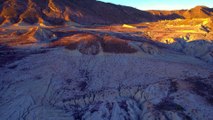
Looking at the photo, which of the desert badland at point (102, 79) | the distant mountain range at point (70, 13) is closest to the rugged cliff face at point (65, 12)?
the distant mountain range at point (70, 13)

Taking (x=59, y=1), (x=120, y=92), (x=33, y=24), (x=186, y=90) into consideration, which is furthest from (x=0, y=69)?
(x=59, y=1)

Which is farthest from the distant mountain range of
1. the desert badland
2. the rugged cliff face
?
the desert badland

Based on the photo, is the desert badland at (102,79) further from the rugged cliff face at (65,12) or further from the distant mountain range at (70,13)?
the rugged cliff face at (65,12)

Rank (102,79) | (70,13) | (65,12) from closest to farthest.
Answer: (102,79) → (65,12) → (70,13)

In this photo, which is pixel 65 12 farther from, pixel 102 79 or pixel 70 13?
pixel 102 79

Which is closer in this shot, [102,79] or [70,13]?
[102,79]

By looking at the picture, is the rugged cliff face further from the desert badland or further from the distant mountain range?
the desert badland

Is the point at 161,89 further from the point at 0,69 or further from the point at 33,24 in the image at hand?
the point at 33,24

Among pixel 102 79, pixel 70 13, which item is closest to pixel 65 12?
pixel 70 13
